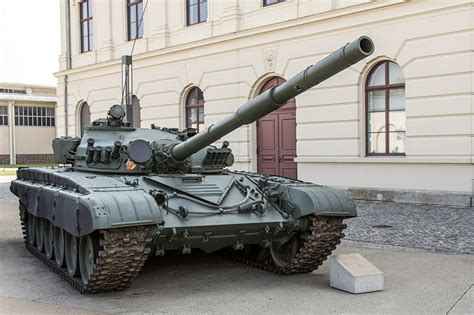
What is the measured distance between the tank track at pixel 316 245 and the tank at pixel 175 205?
13 mm

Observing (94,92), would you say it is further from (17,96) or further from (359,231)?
(17,96)

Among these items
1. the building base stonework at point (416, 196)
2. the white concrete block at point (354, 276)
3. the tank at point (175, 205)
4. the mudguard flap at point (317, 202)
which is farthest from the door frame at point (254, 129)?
the white concrete block at point (354, 276)

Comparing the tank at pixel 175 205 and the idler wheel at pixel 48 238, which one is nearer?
the tank at pixel 175 205

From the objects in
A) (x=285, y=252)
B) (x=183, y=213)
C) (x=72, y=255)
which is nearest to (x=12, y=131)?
(x=72, y=255)

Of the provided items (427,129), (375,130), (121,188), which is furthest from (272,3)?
(121,188)

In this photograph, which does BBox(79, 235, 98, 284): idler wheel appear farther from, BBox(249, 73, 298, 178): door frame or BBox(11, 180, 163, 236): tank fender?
BBox(249, 73, 298, 178): door frame

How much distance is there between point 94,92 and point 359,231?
51.7ft

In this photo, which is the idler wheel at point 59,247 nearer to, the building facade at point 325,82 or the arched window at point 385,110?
the building facade at point 325,82

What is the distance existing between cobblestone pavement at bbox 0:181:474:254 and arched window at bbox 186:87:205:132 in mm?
7474

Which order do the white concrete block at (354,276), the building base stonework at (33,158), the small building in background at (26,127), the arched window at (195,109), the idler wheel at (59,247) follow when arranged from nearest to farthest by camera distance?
the white concrete block at (354,276)
the idler wheel at (59,247)
the arched window at (195,109)
the small building in background at (26,127)
the building base stonework at (33,158)

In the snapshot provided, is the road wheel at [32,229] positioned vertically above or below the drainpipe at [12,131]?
below

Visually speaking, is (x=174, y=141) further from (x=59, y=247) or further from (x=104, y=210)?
(x=104, y=210)

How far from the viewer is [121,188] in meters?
6.88

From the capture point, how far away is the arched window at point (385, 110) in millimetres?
15141
